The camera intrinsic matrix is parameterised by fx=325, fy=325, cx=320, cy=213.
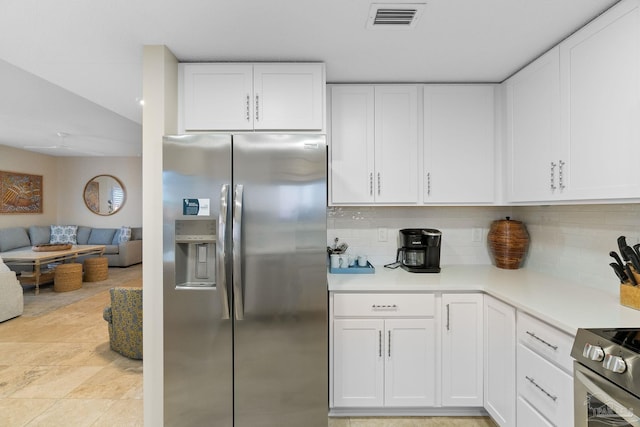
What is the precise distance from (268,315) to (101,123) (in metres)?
4.49

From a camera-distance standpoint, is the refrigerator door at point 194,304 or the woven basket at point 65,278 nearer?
the refrigerator door at point 194,304

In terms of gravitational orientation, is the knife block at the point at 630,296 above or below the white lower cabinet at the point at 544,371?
above

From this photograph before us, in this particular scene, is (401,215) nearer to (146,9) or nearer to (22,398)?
(146,9)

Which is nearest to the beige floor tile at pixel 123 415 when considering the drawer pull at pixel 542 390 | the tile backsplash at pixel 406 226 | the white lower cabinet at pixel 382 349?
the white lower cabinet at pixel 382 349

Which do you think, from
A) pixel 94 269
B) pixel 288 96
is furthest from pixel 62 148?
pixel 288 96

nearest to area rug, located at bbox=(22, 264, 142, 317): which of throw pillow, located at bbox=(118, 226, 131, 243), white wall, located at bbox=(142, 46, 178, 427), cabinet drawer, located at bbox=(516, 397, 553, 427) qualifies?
throw pillow, located at bbox=(118, 226, 131, 243)

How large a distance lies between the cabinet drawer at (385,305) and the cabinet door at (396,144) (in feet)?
2.46

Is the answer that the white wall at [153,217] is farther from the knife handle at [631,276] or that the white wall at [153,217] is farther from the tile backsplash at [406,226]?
the knife handle at [631,276]

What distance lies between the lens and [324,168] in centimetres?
190

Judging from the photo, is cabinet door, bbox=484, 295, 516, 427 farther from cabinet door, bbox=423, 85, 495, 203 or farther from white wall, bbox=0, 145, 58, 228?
white wall, bbox=0, 145, 58, 228

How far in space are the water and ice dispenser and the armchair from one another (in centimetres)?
131

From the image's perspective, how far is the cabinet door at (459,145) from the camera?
249 centimetres

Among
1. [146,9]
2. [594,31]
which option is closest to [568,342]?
[594,31]

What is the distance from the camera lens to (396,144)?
8.16ft
